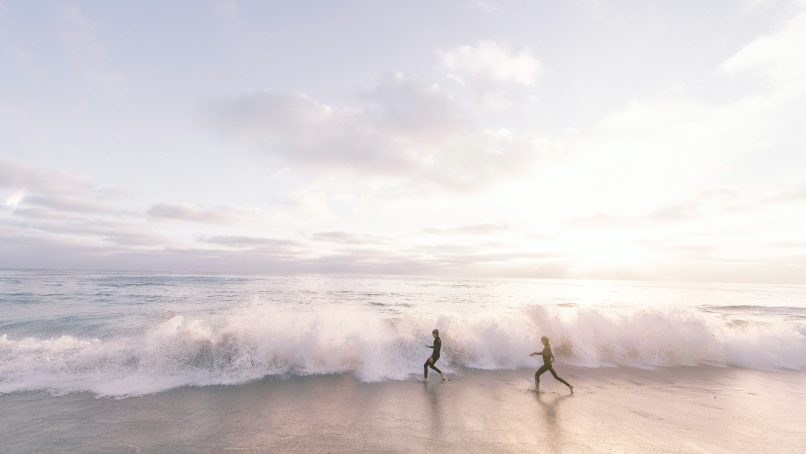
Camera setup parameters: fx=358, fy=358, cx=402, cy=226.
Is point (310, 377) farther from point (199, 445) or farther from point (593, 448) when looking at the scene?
point (593, 448)

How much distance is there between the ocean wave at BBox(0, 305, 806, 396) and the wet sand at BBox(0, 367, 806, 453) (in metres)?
1.51

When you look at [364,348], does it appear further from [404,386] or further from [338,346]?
[404,386]

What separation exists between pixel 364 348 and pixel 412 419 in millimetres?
6352

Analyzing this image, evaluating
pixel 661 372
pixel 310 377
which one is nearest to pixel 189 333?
pixel 310 377

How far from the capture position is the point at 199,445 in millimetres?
8023

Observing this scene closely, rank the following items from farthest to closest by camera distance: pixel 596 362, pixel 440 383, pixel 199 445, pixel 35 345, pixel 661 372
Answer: pixel 596 362 < pixel 661 372 < pixel 35 345 < pixel 440 383 < pixel 199 445

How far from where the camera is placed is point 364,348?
623 inches

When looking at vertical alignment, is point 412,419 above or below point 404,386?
above

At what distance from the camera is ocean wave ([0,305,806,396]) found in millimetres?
13219

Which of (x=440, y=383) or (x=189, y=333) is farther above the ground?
(x=189, y=333)

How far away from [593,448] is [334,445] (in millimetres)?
6003

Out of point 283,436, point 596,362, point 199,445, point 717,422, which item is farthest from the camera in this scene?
point 596,362

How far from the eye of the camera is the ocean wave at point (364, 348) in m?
13.2

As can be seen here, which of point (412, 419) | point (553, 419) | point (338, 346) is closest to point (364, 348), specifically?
point (338, 346)
